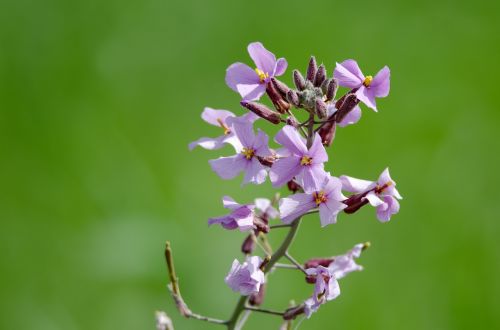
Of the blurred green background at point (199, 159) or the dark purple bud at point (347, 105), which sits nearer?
the dark purple bud at point (347, 105)

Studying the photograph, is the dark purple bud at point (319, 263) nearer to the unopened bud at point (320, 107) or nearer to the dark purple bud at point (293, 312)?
the dark purple bud at point (293, 312)

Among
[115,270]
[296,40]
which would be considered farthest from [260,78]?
[296,40]

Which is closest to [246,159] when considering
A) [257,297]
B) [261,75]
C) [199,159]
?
[261,75]

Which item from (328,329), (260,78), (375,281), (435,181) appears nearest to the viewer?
(260,78)

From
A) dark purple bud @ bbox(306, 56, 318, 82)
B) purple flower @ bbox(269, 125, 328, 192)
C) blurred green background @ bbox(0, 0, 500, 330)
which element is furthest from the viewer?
blurred green background @ bbox(0, 0, 500, 330)

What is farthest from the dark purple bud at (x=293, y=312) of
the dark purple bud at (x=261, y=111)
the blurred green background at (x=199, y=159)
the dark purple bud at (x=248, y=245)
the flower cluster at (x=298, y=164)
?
the blurred green background at (x=199, y=159)

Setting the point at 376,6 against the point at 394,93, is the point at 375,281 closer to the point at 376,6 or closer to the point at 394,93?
the point at 394,93

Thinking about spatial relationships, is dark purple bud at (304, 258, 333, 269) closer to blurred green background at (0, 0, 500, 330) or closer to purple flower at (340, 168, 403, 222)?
purple flower at (340, 168, 403, 222)

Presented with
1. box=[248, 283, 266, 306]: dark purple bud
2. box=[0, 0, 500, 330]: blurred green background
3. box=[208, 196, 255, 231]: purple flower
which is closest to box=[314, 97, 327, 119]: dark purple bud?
box=[208, 196, 255, 231]: purple flower
